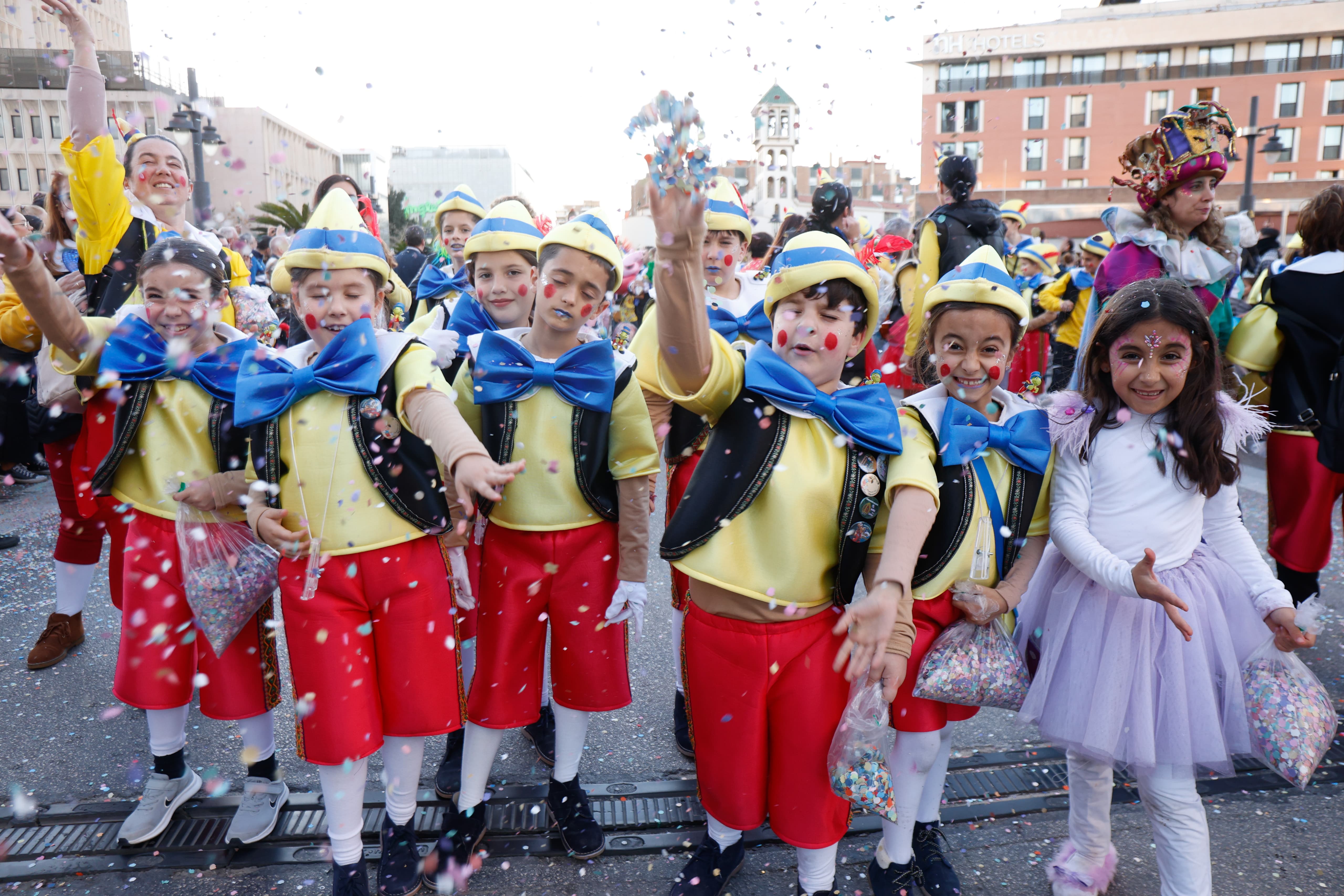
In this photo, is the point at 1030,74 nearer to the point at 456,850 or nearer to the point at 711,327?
the point at 711,327

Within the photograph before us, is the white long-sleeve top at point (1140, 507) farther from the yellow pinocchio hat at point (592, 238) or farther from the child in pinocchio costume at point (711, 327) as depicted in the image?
the yellow pinocchio hat at point (592, 238)

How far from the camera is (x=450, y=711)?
7.87 ft

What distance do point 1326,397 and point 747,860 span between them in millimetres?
3023

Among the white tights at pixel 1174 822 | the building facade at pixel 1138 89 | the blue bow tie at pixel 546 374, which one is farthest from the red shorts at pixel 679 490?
the building facade at pixel 1138 89

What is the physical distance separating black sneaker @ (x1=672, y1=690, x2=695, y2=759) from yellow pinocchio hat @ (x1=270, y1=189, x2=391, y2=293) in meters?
1.92

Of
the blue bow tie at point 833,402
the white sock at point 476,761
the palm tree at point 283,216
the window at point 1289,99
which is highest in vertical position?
the window at point 1289,99

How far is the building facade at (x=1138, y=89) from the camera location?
3478 cm

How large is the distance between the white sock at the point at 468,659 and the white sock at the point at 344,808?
27.5 inches

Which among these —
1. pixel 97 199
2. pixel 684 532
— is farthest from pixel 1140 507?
pixel 97 199

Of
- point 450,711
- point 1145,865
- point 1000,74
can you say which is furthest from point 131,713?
point 1000,74

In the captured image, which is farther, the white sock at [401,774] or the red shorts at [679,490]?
the red shorts at [679,490]

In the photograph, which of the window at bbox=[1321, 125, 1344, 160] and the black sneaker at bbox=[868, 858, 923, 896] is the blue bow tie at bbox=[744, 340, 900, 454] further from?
the window at bbox=[1321, 125, 1344, 160]

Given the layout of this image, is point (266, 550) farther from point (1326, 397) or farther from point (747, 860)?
point (1326, 397)

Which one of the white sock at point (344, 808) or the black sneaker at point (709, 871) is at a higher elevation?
the white sock at point (344, 808)
